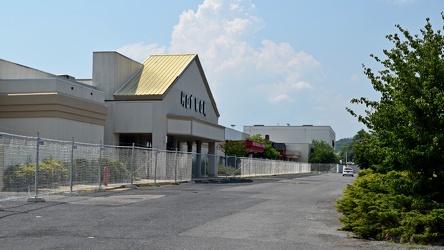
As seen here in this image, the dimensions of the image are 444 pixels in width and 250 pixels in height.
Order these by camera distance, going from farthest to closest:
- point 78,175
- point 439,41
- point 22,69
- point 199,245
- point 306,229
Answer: point 22,69, point 78,175, point 306,229, point 439,41, point 199,245

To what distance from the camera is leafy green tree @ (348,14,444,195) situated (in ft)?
38.4

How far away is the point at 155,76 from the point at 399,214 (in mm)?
35631

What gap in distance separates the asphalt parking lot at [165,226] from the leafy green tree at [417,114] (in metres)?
1.94

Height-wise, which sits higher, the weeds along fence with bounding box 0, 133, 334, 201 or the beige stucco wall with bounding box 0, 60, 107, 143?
the beige stucco wall with bounding box 0, 60, 107, 143

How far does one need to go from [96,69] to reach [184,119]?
24.7ft

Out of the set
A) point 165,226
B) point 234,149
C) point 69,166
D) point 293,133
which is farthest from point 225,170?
point 293,133

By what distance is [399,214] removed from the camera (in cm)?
1182

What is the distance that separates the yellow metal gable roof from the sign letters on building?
206 centimetres

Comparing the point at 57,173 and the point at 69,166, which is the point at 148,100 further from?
the point at 57,173

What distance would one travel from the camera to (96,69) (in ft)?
141

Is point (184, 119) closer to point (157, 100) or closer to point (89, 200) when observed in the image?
point (157, 100)

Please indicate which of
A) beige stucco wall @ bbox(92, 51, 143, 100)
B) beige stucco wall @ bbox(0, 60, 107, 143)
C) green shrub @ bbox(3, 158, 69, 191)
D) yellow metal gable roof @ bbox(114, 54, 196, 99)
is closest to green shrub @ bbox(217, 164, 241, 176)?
yellow metal gable roof @ bbox(114, 54, 196, 99)

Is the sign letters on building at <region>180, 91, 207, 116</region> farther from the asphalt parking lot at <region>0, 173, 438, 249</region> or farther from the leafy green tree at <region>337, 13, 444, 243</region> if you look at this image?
the leafy green tree at <region>337, 13, 444, 243</region>

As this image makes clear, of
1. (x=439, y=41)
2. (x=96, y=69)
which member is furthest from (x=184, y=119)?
(x=439, y=41)
